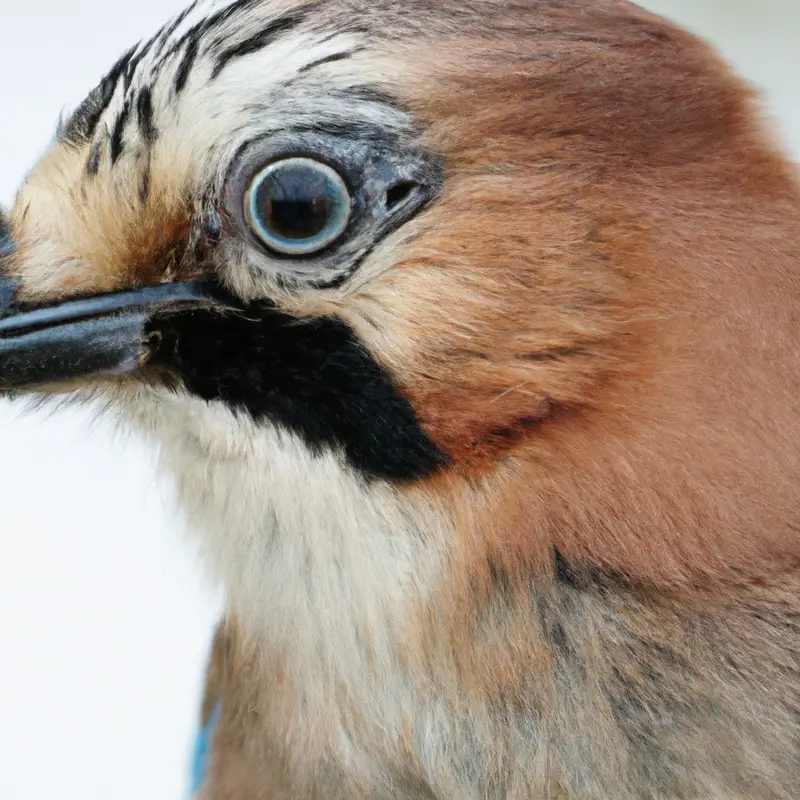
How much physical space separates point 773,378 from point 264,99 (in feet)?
1.82

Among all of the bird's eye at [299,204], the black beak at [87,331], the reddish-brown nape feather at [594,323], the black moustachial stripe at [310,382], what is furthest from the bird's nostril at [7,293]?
the reddish-brown nape feather at [594,323]

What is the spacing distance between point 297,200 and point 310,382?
18 centimetres

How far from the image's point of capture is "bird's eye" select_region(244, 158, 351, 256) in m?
0.92

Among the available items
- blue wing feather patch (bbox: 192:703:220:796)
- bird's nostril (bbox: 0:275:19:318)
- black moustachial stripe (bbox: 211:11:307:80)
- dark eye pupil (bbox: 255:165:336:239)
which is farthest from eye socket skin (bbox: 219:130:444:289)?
blue wing feather patch (bbox: 192:703:220:796)

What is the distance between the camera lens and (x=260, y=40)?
0.97 meters

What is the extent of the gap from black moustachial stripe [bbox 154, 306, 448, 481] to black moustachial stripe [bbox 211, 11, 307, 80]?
247 millimetres

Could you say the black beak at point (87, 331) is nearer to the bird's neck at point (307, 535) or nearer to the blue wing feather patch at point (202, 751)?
the bird's neck at point (307, 535)

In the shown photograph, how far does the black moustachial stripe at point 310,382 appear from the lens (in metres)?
0.95

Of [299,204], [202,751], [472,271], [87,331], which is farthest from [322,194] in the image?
[202,751]

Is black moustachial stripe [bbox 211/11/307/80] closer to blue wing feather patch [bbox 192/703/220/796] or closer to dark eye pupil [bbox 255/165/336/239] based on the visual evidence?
dark eye pupil [bbox 255/165/336/239]

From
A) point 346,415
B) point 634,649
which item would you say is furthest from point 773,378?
point 346,415

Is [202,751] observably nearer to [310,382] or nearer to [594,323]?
[310,382]

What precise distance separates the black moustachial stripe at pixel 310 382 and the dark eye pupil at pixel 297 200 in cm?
9

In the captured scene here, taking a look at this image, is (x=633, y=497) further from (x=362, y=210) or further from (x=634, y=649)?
(x=362, y=210)
